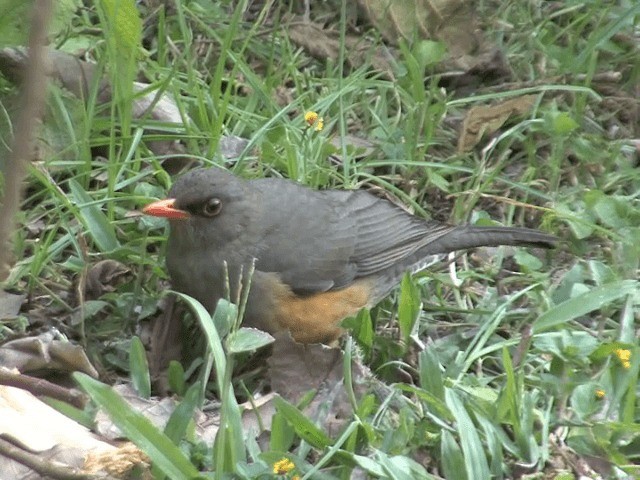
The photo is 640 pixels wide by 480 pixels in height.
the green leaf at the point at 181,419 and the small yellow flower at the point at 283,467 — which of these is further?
the green leaf at the point at 181,419

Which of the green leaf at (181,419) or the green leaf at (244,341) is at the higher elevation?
the green leaf at (244,341)

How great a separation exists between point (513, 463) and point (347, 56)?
12.0 ft

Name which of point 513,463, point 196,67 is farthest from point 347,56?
point 513,463

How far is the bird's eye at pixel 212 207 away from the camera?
5168 mm

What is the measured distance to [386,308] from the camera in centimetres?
561

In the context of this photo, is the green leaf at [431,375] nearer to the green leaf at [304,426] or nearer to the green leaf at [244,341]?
the green leaf at [304,426]

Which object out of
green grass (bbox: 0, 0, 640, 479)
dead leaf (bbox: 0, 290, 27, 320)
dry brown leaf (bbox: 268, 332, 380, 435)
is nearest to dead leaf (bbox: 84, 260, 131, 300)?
green grass (bbox: 0, 0, 640, 479)

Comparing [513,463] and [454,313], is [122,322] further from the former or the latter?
[513,463]

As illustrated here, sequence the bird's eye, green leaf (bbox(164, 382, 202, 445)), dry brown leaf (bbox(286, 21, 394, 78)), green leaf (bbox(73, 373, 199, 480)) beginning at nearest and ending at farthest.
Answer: green leaf (bbox(73, 373, 199, 480)) → green leaf (bbox(164, 382, 202, 445)) → the bird's eye → dry brown leaf (bbox(286, 21, 394, 78))

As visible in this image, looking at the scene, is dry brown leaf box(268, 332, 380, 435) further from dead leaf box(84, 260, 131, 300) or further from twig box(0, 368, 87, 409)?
dead leaf box(84, 260, 131, 300)

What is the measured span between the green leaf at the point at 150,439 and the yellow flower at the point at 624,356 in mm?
1834

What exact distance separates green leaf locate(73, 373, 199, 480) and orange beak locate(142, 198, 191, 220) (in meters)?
1.39

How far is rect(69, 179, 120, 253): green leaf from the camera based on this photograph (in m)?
5.39

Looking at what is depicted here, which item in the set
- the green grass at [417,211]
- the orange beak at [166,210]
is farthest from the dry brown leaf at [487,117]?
the orange beak at [166,210]
